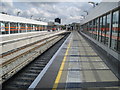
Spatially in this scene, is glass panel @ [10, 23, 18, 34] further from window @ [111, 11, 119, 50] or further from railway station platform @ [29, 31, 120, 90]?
railway station platform @ [29, 31, 120, 90]

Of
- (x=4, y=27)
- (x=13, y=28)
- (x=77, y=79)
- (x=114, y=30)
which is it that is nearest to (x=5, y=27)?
(x=4, y=27)

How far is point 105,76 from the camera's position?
19.8 ft

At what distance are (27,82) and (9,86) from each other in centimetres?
75

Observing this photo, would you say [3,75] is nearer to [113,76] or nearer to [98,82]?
[98,82]

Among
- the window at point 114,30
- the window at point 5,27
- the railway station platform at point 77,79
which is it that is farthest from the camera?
the window at point 5,27

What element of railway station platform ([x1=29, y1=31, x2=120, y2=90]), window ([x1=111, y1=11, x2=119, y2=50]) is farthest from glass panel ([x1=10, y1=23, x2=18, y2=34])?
railway station platform ([x1=29, y1=31, x2=120, y2=90])

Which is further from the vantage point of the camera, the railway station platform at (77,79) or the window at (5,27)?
the window at (5,27)

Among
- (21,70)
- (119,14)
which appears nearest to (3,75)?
(21,70)

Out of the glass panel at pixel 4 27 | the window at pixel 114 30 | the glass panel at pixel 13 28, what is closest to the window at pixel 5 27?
the glass panel at pixel 4 27

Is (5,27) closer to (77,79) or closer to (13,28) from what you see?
(13,28)

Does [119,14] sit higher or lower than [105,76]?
higher

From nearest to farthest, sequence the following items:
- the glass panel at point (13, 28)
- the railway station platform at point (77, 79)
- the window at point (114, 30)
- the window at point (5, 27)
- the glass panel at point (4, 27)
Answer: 1. the railway station platform at point (77, 79)
2. the window at point (114, 30)
3. the glass panel at point (4, 27)
4. the window at point (5, 27)
5. the glass panel at point (13, 28)

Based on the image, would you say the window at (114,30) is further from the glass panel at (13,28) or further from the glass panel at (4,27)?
the glass panel at (13,28)

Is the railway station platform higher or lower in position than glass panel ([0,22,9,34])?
lower
